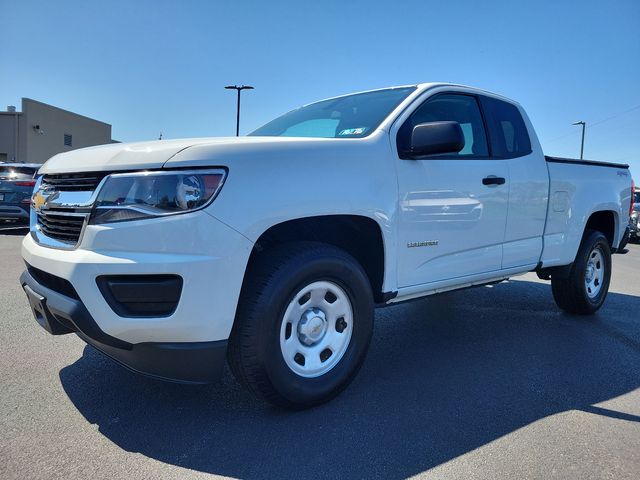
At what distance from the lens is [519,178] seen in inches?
161

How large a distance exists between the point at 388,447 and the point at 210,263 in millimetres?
1257

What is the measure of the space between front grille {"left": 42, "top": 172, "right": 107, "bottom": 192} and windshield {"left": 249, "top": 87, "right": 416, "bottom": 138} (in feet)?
5.09

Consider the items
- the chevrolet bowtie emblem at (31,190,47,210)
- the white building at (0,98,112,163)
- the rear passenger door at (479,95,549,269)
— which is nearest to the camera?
the chevrolet bowtie emblem at (31,190,47,210)

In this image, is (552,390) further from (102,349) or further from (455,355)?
(102,349)

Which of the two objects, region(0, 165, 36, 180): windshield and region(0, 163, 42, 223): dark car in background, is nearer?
region(0, 163, 42, 223): dark car in background

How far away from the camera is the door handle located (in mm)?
3695

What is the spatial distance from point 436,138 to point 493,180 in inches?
36.6

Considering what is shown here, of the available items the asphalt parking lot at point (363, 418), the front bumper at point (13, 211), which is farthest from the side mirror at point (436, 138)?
the front bumper at point (13, 211)

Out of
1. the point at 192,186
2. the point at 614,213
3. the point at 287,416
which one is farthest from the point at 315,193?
the point at 614,213

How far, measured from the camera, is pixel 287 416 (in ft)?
9.09

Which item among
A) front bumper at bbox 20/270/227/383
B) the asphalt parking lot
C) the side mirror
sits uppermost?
the side mirror

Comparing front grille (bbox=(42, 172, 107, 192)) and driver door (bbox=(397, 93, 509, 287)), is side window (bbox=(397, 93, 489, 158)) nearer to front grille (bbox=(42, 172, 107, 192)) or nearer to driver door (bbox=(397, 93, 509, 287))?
driver door (bbox=(397, 93, 509, 287))

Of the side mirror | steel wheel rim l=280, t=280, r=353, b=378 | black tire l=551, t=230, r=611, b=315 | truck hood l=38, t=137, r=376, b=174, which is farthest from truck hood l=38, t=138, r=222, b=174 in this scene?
black tire l=551, t=230, r=611, b=315

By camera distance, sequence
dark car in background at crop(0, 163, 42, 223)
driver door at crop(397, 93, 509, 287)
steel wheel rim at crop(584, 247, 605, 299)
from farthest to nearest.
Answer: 1. dark car in background at crop(0, 163, 42, 223)
2. steel wheel rim at crop(584, 247, 605, 299)
3. driver door at crop(397, 93, 509, 287)
